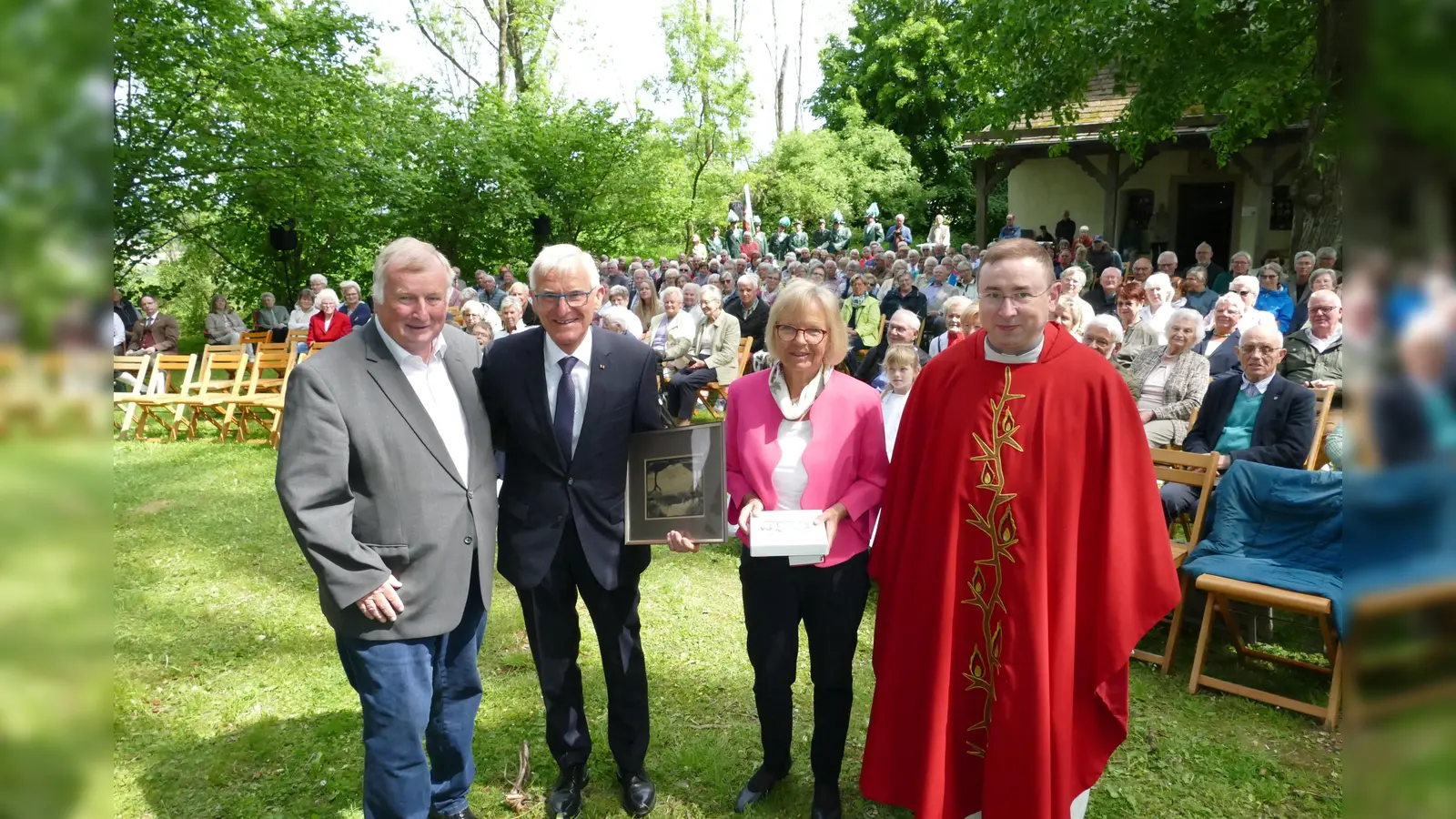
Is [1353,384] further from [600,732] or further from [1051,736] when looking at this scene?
[600,732]

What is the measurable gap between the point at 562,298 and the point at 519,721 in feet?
7.47

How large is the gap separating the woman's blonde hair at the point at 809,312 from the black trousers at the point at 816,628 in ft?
2.51

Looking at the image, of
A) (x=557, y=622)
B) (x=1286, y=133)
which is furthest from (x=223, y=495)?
(x=1286, y=133)

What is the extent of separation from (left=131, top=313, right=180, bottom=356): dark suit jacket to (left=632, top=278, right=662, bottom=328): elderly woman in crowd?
6.88 m

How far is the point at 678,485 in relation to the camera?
10.7ft

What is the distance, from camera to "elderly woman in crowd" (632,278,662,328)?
13.2 metres

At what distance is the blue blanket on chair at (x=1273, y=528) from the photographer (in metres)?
4.45

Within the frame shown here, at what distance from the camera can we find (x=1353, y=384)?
374mm

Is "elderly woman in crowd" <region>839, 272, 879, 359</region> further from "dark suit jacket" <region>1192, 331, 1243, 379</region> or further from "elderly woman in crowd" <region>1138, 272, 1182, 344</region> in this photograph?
"dark suit jacket" <region>1192, 331, 1243, 379</region>

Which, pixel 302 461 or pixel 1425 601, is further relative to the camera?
pixel 302 461

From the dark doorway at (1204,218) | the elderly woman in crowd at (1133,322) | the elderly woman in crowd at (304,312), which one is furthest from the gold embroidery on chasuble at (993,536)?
the dark doorway at (1204,218)

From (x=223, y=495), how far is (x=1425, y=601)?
9431mm

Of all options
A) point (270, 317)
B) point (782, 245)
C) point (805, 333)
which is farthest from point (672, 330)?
point (782, 245)

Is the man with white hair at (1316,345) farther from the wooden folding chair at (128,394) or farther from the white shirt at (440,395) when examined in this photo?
the wooden folding chair at (128,394)
